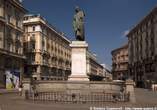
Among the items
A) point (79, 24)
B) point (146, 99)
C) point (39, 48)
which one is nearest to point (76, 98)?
point (146, 99)

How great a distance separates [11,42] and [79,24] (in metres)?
32.4

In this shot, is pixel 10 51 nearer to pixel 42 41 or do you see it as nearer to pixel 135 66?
pixel 42 41

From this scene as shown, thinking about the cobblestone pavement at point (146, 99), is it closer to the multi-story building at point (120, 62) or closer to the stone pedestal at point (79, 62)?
the stone pedestal at point (79, 62)

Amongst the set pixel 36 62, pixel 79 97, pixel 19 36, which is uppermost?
pixel 19 36

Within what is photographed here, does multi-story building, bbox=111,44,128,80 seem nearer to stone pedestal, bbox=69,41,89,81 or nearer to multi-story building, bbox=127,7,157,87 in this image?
multi-story building, bbox=127,7,157,87

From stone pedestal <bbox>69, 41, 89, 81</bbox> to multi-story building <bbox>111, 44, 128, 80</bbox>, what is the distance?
98.5 meters

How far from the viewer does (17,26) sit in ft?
202

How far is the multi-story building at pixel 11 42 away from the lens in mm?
53875

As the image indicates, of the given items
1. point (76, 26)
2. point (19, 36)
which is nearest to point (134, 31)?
point (19, 36)

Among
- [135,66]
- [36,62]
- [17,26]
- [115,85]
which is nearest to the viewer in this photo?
[115,85]

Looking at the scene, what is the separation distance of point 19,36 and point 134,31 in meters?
42.7

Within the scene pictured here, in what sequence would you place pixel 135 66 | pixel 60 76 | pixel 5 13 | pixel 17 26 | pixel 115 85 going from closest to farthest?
pixel 115 85, pixel 5 13, pixel 17 26, pixel 135 66, pixel 60 76

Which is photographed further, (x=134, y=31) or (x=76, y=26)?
(x=134, y=31)

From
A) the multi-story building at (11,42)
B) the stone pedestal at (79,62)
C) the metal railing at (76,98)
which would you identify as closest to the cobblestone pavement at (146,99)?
the metal railing at (76,98)
